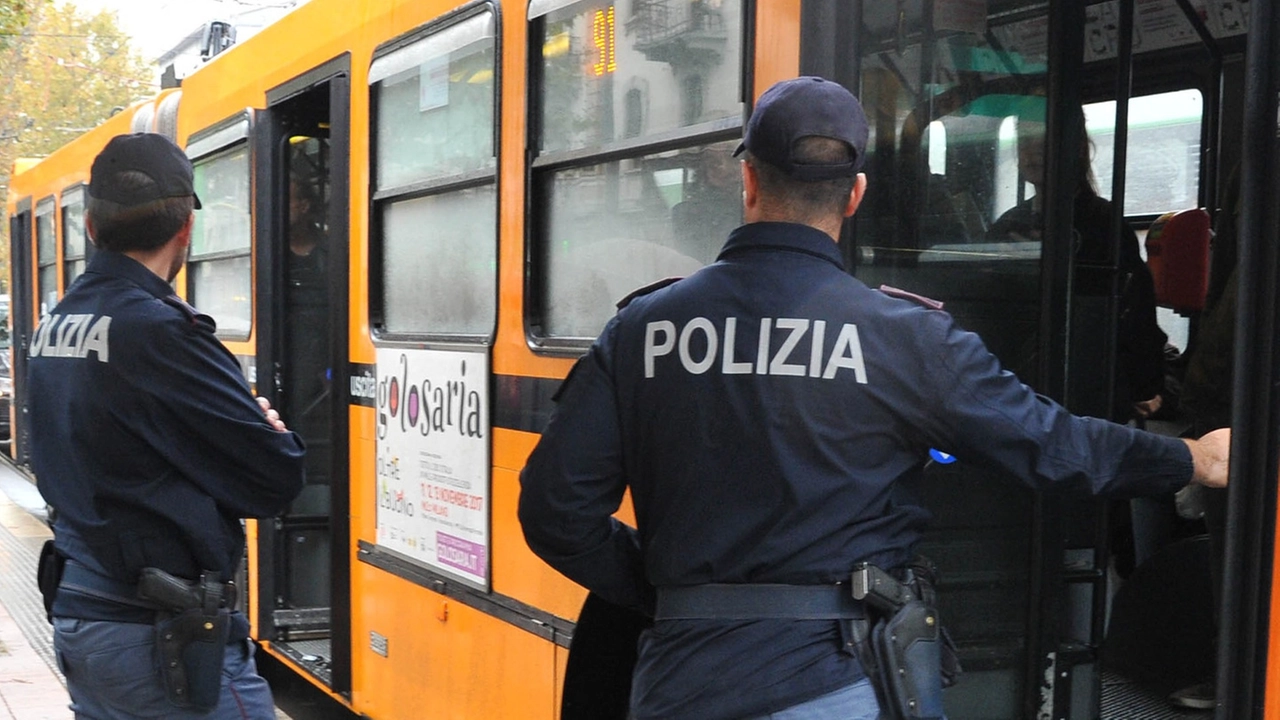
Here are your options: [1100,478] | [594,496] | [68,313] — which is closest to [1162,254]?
[1100,478]

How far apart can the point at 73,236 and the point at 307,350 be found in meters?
5.59

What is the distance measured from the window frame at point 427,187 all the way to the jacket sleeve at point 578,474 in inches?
67.0

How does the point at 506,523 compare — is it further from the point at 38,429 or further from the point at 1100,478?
the point at 1100,478

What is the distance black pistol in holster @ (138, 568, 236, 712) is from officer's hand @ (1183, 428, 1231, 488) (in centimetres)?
172

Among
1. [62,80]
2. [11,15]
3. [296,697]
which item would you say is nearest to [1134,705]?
[296,697]

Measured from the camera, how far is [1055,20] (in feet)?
10.3

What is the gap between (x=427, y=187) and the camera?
14.6 ft

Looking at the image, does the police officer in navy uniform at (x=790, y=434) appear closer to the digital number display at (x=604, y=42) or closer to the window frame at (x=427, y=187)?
the digital number display at (x=604, y=42)

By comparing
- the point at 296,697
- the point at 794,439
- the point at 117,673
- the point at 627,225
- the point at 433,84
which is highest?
the point at 433,84

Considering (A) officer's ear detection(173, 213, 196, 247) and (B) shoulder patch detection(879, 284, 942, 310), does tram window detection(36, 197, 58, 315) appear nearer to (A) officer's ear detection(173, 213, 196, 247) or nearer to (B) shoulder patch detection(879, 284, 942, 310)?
(A) officer's ear detection(173, 213, 196, 247)

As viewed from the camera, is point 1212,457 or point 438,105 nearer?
point 1212,457

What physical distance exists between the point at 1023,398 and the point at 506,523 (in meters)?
2.07

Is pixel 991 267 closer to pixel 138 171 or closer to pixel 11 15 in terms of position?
pixel 138 171

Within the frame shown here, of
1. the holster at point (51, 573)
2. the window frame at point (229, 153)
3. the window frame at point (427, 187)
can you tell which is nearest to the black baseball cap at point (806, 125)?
the holster at point (51, 573)
